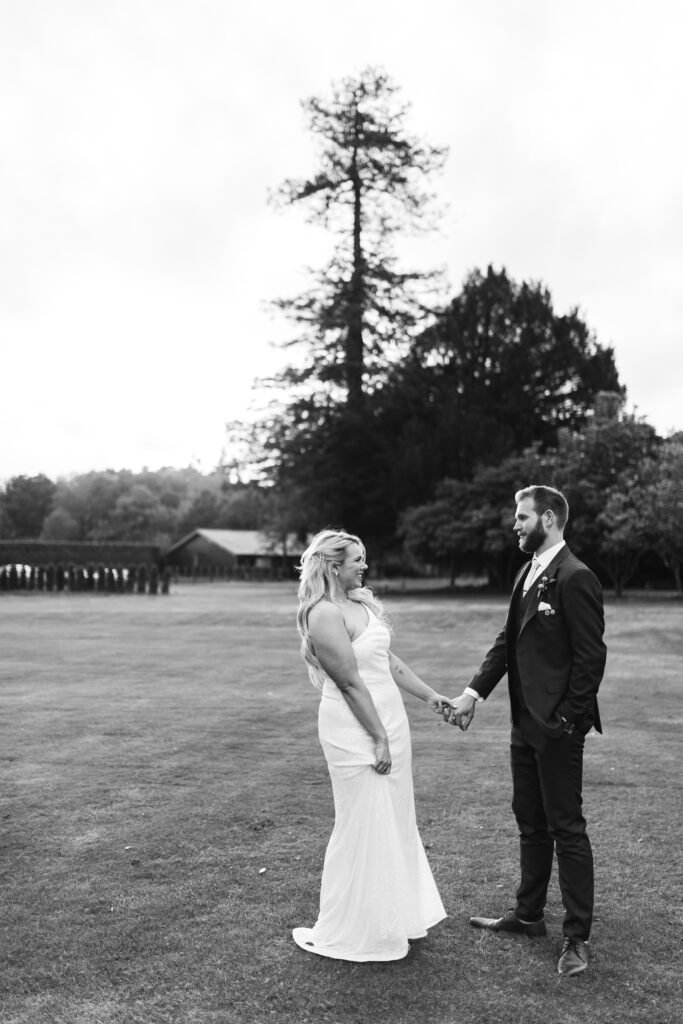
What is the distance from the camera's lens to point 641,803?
22.7 ft

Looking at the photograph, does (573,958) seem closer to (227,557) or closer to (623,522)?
(623,522)

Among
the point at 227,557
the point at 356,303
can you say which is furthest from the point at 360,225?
the point at 227,557

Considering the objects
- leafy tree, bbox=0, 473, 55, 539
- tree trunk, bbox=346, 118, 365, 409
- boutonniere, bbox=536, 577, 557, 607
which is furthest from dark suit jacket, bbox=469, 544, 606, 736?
leafy tree, bbox=0, 473, 55, 539

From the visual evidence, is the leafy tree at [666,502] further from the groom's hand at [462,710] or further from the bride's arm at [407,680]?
the bride's arm at [407,680]

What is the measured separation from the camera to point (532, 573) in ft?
15.3

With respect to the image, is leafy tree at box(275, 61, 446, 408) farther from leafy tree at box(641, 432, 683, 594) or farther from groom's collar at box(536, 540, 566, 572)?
groom's collar at box(536, 540, 566, 572)

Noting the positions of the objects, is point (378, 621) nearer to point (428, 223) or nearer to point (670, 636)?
point (670, 636)

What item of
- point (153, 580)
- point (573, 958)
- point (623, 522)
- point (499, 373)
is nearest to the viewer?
point (573, 958)

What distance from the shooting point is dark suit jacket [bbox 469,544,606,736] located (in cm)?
425

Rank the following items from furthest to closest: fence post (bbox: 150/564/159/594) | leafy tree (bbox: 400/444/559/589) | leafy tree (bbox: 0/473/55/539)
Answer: leafy tree (bbox: 0/473/55/539) < fence post (bbox: 150/564/159/594) < leafy tree (bbox: 400/444/559/589)

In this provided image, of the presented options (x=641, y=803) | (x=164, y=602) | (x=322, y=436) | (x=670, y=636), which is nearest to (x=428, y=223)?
(x=322, y=436)

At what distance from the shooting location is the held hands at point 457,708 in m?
5.04

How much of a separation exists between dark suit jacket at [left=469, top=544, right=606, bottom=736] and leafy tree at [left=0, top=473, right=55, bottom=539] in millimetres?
113500

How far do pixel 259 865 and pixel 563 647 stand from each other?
2.54m
